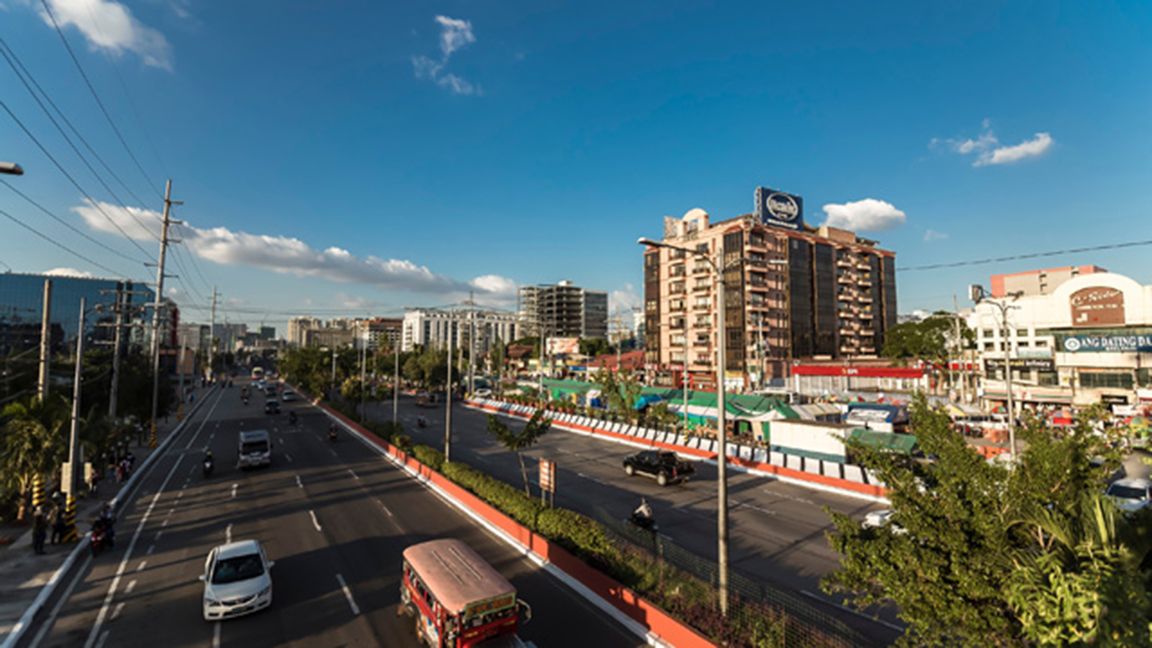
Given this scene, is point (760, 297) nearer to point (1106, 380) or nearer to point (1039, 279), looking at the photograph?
point (1106, 380)

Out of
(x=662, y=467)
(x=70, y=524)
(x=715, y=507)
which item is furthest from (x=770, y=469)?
(x=70, y=524)

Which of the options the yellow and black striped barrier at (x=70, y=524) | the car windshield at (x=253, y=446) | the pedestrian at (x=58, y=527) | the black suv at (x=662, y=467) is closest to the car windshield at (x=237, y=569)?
the pedestrian at (x=58, y=527)

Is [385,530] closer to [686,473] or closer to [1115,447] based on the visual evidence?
[686,473]

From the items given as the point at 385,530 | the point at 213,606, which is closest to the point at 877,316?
the point at 385,530

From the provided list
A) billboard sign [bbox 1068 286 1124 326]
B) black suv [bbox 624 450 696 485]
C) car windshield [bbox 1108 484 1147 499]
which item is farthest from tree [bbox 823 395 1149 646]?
billboard sign [bbox 1068 286 1124 326]

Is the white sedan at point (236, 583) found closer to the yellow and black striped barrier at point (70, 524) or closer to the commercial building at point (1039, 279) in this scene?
the yellow and black striped barrier at point (70, 524)

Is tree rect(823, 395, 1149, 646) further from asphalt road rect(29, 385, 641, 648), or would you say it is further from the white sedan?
the white sedan
